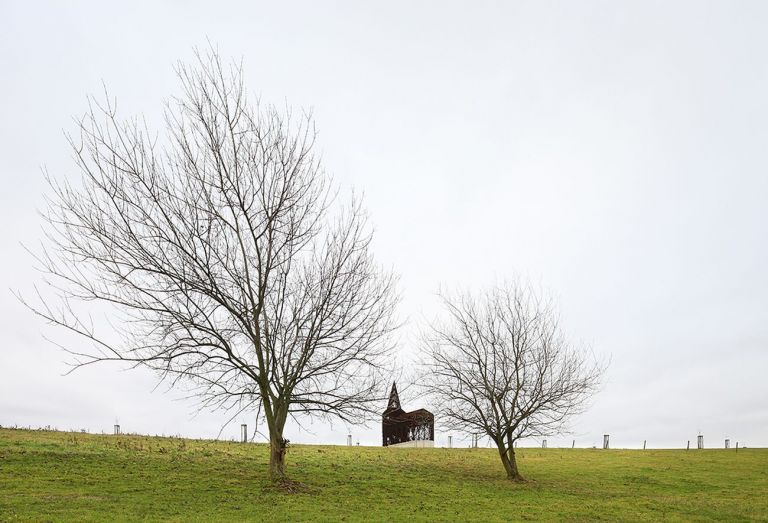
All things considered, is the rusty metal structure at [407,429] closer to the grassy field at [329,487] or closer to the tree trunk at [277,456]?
the grassy field at [329,487]

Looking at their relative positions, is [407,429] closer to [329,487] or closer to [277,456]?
[329,487]

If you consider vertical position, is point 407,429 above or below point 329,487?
below

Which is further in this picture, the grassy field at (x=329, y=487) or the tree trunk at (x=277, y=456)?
the tree trunk at (x=277, y=456)

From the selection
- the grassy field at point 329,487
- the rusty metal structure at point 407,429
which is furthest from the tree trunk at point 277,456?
the rusty metal structure at point 407,429

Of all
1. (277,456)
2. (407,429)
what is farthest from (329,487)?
(407,429)

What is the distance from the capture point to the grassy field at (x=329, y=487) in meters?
16.2

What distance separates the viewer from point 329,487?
2139 cm

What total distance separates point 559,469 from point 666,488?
20.8 ft

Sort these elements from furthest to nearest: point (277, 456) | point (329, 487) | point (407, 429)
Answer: point (407, 429), point (329, 487), point (277, 456)

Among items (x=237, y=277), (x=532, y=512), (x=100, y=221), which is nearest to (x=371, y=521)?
(x=532, y=512)

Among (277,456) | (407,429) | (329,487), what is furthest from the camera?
(407,429)

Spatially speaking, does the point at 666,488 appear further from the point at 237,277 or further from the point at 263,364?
the point at 237,277

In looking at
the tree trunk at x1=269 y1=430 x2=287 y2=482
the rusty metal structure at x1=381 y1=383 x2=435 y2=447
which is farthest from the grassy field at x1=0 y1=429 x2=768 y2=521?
the rusty metal structure at x1=381 y1=383 x2=435 y2=447

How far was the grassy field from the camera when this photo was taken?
16.2 metres
